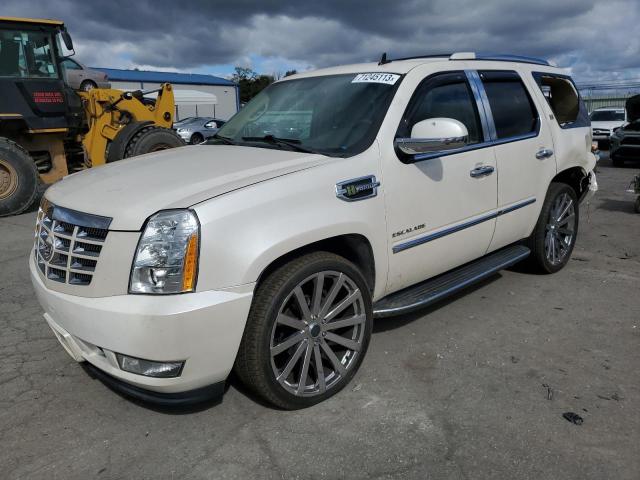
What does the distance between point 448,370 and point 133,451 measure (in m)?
1.83

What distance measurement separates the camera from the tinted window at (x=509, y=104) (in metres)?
3.99

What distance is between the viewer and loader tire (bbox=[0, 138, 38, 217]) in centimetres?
817

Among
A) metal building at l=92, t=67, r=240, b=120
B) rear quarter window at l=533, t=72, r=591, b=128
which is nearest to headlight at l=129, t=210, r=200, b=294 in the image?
rear quarter window at l=533, t=72, r=591, b=128

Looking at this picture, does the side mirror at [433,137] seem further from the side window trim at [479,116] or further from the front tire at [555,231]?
the front tire at [555,231]

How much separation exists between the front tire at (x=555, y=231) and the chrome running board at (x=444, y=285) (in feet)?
0.89

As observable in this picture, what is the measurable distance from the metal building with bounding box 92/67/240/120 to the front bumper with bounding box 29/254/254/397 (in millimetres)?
32513

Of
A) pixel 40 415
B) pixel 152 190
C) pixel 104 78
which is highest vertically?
pixel 104 78

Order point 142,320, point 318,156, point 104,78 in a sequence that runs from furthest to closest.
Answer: point 104,78, point 318,156, point 142,320

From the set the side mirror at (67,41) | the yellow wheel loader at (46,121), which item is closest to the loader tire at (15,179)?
the yellow wheel loader at (46,121)

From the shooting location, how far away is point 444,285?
141 inches

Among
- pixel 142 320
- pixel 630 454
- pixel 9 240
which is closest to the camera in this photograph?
pixel 142 320

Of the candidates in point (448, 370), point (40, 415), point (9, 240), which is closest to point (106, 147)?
point (9, 240)

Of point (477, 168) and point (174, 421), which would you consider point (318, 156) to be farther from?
point (174, 421)

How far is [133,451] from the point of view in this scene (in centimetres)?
252
